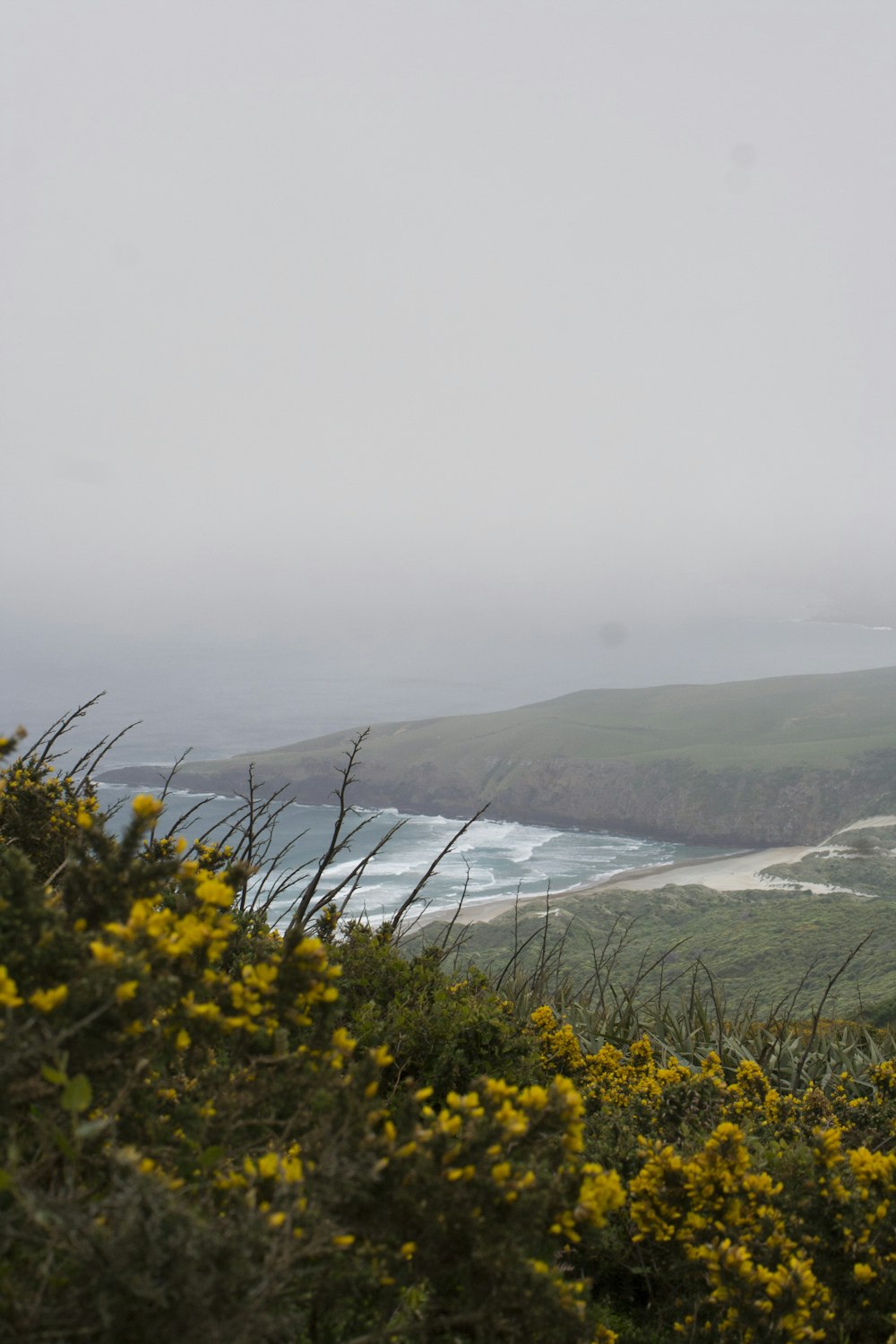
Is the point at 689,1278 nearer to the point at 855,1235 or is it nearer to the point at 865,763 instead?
the point at 855,1235

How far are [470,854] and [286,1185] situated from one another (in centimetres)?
3860

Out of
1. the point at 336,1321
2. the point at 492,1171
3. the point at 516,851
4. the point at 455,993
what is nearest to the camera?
the point at 492,1171

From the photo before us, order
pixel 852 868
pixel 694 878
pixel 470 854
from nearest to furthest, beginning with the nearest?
pixel 852 868 < pixel 694 878 < pixel 470 854

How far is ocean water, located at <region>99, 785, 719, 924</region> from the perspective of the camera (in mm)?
22969

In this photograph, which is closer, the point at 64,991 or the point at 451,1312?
the point at 64,991

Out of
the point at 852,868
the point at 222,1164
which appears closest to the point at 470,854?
the point at 852,868

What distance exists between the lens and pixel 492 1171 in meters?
1.69

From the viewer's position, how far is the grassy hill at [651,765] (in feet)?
174

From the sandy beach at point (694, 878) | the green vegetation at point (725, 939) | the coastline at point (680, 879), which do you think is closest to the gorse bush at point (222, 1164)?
the green vegetation at point (725, 939)

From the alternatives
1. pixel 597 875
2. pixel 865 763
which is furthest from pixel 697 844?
pixel 597 875

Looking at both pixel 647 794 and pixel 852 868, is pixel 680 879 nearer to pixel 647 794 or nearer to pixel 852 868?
pixel 852 868

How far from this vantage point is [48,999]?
1562mm

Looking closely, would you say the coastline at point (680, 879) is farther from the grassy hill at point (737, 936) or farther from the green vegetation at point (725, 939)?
the green vegetation at point (725, 939)

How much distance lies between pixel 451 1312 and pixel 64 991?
1.23 meters
